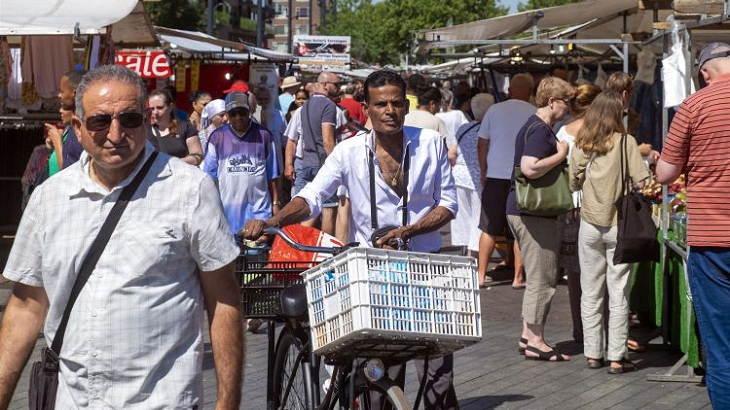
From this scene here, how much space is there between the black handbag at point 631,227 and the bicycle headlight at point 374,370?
13.1 feet

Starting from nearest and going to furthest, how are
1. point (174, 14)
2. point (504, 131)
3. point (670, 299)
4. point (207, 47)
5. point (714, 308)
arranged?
point (714, 308), point (670, 299), point (504, 131), point (207, 47), point (174, 14)

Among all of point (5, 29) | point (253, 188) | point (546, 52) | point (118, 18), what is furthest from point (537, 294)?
point (546, 52)

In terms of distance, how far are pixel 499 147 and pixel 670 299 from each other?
9.99 ft

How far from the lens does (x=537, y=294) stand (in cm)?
875

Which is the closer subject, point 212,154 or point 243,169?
point 243,169

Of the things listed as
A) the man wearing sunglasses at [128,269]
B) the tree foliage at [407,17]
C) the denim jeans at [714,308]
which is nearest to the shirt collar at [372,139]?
the denim jeans at [714,308]

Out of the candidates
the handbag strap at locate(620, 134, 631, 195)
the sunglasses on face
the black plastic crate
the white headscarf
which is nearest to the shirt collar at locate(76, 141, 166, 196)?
A: the black plastic crate

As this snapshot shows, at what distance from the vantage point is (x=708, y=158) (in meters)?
5.95

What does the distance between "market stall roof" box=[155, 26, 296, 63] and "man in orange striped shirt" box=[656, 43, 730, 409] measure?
12.0 m

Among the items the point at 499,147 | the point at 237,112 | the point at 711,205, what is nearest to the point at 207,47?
the point at 499,147

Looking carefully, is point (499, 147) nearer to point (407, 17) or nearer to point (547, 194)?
point (547, 194)

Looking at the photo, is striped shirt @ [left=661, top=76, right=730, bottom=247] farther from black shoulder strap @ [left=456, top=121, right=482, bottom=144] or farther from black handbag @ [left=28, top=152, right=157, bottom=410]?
black shoulder strap @ [left=456, top=121, right=482, bottom=144]

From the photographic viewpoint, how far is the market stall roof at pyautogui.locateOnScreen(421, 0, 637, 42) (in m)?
14.6

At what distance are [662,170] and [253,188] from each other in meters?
4.60
